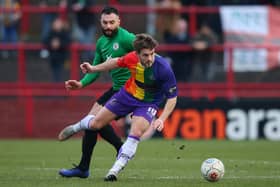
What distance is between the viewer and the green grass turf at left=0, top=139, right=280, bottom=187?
11977 millimetres

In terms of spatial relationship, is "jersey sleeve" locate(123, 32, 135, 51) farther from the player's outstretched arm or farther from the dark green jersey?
the player's outstretched arm

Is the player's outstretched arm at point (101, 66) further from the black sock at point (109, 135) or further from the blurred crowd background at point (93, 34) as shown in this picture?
the blurred crowd background at point (93, 34)

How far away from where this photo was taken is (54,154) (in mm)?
17312

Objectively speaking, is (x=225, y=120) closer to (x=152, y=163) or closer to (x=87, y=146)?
(x=152, y=163)

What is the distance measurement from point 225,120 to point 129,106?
9663mm

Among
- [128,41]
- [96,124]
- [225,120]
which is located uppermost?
[128,41]

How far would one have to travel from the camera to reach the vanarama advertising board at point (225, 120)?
71.1 feet

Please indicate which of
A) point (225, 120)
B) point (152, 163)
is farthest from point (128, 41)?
point (225, 120)

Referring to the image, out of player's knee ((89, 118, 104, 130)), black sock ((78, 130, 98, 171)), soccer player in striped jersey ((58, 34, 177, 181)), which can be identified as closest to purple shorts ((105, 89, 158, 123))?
soccer player in striped jersey ((58, 34, 177, 181))

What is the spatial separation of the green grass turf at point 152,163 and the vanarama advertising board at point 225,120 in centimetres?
68

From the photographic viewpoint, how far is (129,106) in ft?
40.3

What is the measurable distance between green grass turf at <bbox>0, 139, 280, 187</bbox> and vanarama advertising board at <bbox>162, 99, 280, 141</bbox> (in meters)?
0.68

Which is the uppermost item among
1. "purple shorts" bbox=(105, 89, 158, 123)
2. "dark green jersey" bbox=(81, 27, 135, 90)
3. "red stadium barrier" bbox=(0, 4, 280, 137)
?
"dark green jersey" bbox=(81, 27, 135, 90)

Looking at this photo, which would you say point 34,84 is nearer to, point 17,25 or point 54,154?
point 17,25
